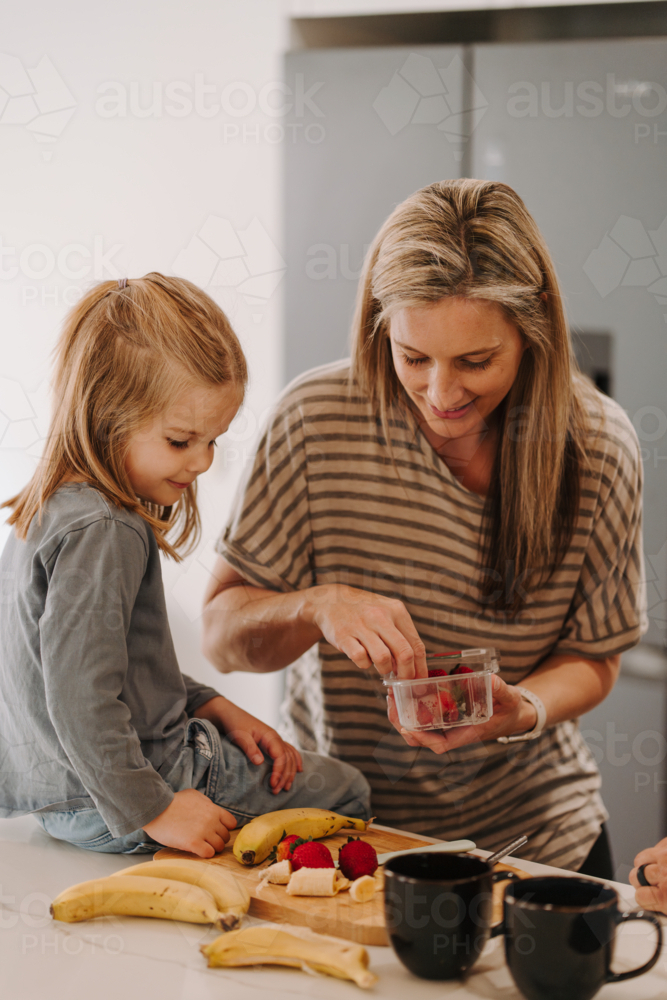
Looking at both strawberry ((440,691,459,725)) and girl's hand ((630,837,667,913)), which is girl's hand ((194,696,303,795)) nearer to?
strawberry ((440,691,459,725))

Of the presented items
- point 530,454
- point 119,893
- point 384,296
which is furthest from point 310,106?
point 119,893

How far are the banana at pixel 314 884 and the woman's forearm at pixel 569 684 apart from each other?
0.33 metres

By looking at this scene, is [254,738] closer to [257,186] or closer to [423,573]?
[423,573]

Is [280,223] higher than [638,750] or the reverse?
higher

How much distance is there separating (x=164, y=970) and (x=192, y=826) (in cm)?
15

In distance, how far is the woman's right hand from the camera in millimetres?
793

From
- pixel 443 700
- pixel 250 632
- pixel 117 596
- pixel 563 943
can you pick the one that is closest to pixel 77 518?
pixel 117 596

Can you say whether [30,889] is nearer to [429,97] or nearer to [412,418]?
[412,418]

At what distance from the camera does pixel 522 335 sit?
823mm

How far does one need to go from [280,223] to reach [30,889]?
0.71 meters

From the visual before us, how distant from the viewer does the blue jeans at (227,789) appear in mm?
818

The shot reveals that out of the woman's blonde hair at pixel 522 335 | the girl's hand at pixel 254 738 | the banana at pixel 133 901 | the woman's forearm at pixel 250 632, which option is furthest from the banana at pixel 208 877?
the woman's blonde hair at pixel 522 335

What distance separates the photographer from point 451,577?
933mm

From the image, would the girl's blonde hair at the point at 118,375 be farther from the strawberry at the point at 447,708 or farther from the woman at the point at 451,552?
the strawberry at the point at 447,708
